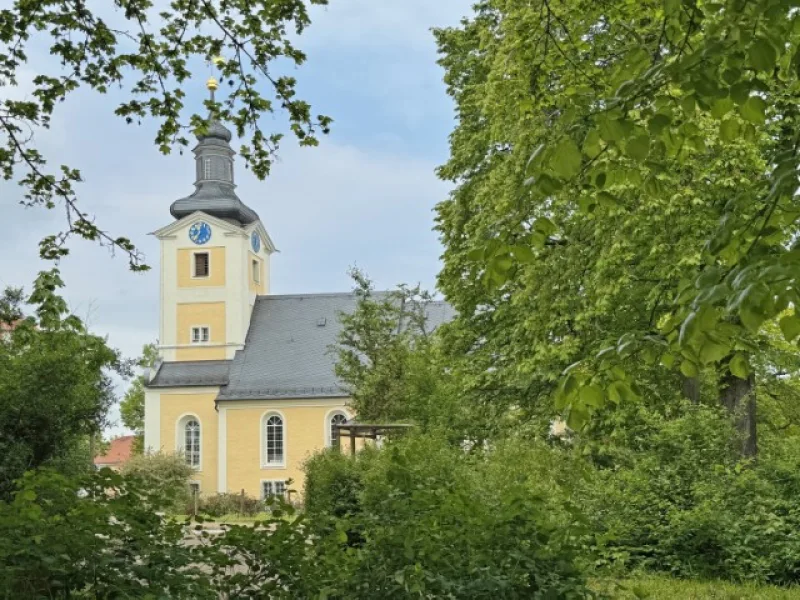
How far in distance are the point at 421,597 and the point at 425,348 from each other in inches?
719

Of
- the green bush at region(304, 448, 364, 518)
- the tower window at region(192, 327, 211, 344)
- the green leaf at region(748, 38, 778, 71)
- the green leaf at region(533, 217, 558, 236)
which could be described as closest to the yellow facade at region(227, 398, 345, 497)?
the tower window at region(192, 327, 211, 344)

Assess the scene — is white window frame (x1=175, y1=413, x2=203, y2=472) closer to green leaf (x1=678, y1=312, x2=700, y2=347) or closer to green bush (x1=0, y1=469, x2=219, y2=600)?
green bush (x1=0, y1=469, x2=219, y2=600)

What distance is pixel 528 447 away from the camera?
1312cm

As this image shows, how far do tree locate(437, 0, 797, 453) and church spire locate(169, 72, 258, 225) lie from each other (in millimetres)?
28621

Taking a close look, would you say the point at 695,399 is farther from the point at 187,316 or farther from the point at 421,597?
the point at 187,316

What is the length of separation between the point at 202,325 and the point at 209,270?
114 inches

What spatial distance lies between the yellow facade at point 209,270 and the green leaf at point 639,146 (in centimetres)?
4378

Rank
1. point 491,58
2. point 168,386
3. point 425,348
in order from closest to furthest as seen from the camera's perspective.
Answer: point 491,58 < point 425,348 < point 168,386

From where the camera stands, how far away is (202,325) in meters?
45.3

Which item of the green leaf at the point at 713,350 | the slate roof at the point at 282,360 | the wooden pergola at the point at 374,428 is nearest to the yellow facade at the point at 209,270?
the slate roof at the point at 282,360

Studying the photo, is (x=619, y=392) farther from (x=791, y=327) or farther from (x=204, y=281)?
(x=204, y=281)

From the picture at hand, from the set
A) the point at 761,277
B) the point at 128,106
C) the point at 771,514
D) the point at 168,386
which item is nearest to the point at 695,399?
the point at 771,514

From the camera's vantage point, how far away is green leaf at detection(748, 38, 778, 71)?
2566 millimetres

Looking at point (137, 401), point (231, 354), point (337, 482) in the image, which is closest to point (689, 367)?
point (337, 482)
